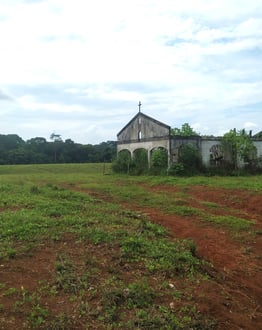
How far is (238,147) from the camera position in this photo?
23969 millimetres

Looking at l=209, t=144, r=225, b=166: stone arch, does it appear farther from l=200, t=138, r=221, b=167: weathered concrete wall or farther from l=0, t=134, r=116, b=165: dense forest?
l=0, t=134, r=116, b=165: dense forest

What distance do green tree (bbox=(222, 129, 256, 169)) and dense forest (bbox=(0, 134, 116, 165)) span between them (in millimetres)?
25026

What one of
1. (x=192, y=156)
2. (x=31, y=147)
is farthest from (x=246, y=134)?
(x=31, y=147)

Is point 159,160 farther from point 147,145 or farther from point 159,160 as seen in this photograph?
point 147,145

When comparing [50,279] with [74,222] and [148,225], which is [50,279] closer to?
[74,222]

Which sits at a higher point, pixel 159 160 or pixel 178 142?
pixel 178 142

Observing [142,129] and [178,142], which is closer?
[178,142]

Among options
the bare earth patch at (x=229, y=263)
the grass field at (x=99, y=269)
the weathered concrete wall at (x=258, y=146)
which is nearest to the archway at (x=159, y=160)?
the weathered concrete wall at (x=258, y=146)

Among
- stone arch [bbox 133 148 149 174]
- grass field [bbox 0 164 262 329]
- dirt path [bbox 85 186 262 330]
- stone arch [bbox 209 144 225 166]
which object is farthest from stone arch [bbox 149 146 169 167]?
grass field [bbox 0 164 262 329]

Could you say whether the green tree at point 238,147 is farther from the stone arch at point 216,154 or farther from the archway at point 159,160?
the archway at point 159,160

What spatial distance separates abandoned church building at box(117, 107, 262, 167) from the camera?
23703 millimetres

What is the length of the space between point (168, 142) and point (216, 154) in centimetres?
314

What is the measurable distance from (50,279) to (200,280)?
6.58 ft

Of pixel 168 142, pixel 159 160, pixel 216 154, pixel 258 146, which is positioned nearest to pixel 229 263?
pixel 159 160
